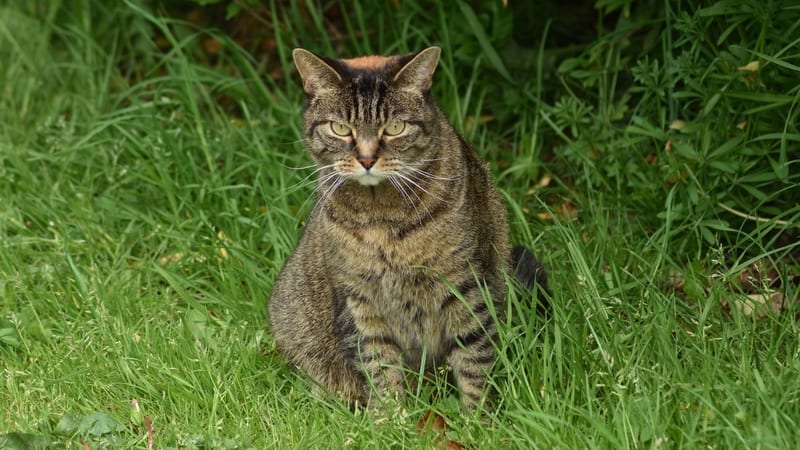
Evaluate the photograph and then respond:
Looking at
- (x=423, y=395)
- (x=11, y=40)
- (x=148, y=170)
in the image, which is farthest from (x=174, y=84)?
(x=423, y=395)

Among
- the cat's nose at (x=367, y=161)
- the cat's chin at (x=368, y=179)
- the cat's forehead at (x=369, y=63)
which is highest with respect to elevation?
the cat's forehead at (x=369, y=63)

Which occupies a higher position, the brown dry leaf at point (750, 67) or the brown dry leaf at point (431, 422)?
the brown dry leaf at point (750, 67)

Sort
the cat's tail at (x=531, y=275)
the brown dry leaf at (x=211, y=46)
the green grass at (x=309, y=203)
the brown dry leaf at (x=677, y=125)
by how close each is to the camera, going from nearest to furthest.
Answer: the green grass at (x=309, y=203) < the cat's tail at (x=531, y=275) < the brown dry leaf at (x=677, y=125) < the brown dry leaf at (x=211, y=46)

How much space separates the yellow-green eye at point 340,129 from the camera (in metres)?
3.60

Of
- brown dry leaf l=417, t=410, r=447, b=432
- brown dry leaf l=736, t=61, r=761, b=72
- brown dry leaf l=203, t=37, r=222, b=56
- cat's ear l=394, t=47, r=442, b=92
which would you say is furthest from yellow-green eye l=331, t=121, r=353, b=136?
brown dry leaf l=203, t=37, r=222, b=56

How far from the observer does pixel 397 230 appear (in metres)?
3.66

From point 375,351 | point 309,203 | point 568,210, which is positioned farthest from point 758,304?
point 309,203

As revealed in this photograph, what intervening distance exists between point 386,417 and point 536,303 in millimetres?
605

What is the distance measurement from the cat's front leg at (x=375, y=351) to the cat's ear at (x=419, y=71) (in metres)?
0.70

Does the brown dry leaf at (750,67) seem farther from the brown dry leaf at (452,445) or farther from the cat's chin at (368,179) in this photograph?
the brown dry leaf at (452,445)

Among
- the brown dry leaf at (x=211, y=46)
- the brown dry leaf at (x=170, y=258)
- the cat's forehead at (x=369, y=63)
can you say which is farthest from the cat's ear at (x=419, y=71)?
the brown dry leaf at (x=211, y=46)

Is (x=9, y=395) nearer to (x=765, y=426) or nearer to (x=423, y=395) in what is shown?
(x=423, y=395)

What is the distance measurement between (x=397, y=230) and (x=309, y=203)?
106 cm

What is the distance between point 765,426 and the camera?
3.01 m
